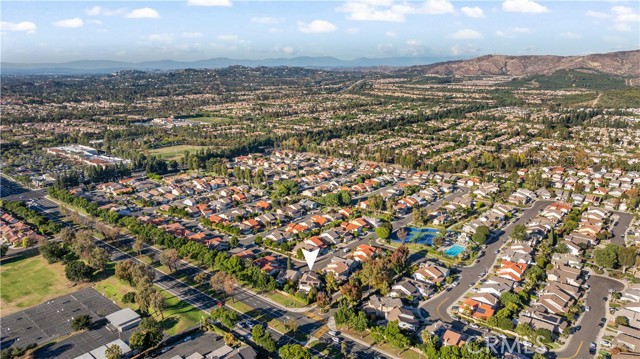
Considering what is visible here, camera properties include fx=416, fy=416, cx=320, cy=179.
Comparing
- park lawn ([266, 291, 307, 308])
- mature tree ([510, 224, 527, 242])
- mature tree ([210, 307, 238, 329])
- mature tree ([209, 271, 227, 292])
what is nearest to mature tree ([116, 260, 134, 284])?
mature tree ([209, 271, 227, 292])

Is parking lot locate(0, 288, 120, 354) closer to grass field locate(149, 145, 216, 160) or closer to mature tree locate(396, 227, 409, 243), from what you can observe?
mature tree locate(396, 227, 409, 243)

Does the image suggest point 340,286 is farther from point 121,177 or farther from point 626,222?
point 121,177

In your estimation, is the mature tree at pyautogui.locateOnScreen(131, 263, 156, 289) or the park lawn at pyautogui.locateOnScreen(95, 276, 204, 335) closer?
the park lawn at pyautogui.locateOnScreen(95, 276, 204, 335)

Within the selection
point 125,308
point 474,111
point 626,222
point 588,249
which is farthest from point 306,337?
point 474,111

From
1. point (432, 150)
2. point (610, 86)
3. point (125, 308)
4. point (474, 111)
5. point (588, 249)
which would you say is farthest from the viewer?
point (610, 86)

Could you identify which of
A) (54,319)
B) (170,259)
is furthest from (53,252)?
(170,259)

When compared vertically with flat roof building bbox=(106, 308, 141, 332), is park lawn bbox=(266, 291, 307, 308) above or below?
below
